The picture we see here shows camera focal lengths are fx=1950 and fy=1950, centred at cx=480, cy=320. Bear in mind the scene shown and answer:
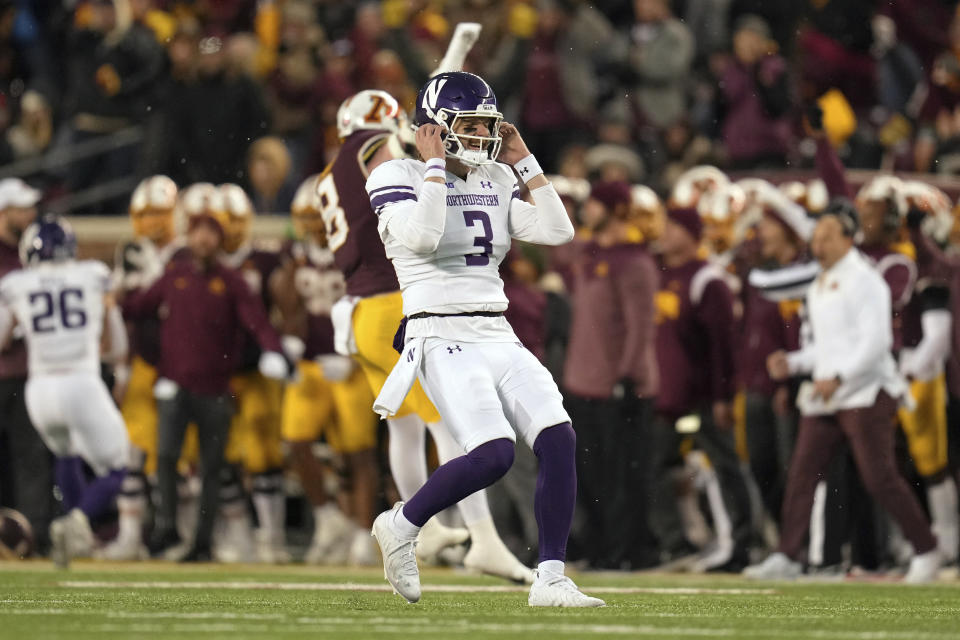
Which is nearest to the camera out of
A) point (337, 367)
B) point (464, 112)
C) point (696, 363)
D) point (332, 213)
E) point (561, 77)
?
point (464, 112)

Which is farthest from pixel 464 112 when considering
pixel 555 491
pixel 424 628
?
pixel 424 628

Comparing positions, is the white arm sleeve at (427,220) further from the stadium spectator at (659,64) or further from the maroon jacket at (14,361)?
the stadium spectator at (659,64)

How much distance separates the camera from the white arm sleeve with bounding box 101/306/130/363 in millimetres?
12828

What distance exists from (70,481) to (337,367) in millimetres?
2039

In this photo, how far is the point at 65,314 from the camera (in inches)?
490

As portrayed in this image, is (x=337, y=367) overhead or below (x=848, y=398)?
overhead

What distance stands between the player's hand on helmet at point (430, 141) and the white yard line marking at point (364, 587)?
2.56m

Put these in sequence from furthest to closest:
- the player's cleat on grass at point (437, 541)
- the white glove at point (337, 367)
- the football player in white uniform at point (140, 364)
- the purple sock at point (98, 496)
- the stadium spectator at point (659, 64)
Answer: the stadium spectator at point (659, 64)
the football player in white uniform at point (140, 364)
the white glove at point (337, 367)
the purple sock at point (98, 496)
the player's cleat on grass at point (437, 541)

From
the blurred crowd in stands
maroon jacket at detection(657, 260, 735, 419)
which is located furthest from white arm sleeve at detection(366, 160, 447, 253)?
the blurred crowd in stands

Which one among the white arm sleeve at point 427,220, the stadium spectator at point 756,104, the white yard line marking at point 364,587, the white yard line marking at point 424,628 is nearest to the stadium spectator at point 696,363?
the white yard line marking at point 364,587

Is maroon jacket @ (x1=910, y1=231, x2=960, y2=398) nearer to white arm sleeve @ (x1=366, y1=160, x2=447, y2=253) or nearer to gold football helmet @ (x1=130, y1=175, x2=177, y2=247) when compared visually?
white arm sleeve @ (x1=366, y1=160, x2=447, y2=253)

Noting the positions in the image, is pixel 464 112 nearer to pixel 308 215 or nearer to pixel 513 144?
pixel 513 144

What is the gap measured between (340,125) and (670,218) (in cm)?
331

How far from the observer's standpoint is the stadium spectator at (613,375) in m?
12.5
